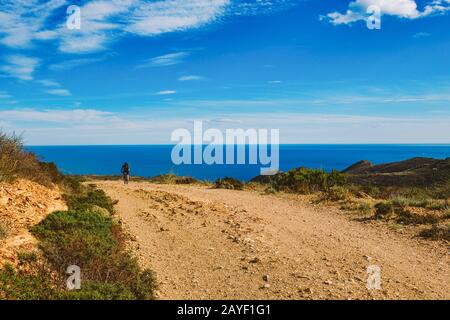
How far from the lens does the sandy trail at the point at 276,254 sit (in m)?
9.02

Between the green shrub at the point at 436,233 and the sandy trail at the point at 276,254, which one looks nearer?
the sandy trail at the point at 276,254

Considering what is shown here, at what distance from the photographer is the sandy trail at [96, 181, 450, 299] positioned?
902cm

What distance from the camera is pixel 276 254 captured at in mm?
11656

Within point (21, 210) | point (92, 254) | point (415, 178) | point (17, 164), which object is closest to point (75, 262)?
point (92, 254)

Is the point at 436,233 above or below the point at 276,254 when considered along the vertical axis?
above

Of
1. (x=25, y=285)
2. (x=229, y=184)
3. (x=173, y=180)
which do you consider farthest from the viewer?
(x=173, y=180)

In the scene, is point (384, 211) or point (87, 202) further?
point (384, 211)

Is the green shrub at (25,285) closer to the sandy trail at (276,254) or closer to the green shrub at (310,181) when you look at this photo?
the sandy trail at (276,254)

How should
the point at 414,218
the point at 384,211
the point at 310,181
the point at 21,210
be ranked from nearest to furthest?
the point at 21,210
the point at 414,218
the point at 384,211
the point at 310,181

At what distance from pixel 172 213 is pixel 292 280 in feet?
30.0

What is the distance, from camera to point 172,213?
17.8m

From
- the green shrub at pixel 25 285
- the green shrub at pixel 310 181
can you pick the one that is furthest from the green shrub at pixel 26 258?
the green shrub at pixel 310 181

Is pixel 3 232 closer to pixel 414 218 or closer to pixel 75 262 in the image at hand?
pixel 75 262

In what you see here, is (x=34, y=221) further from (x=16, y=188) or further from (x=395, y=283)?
(x=395, y=283)
